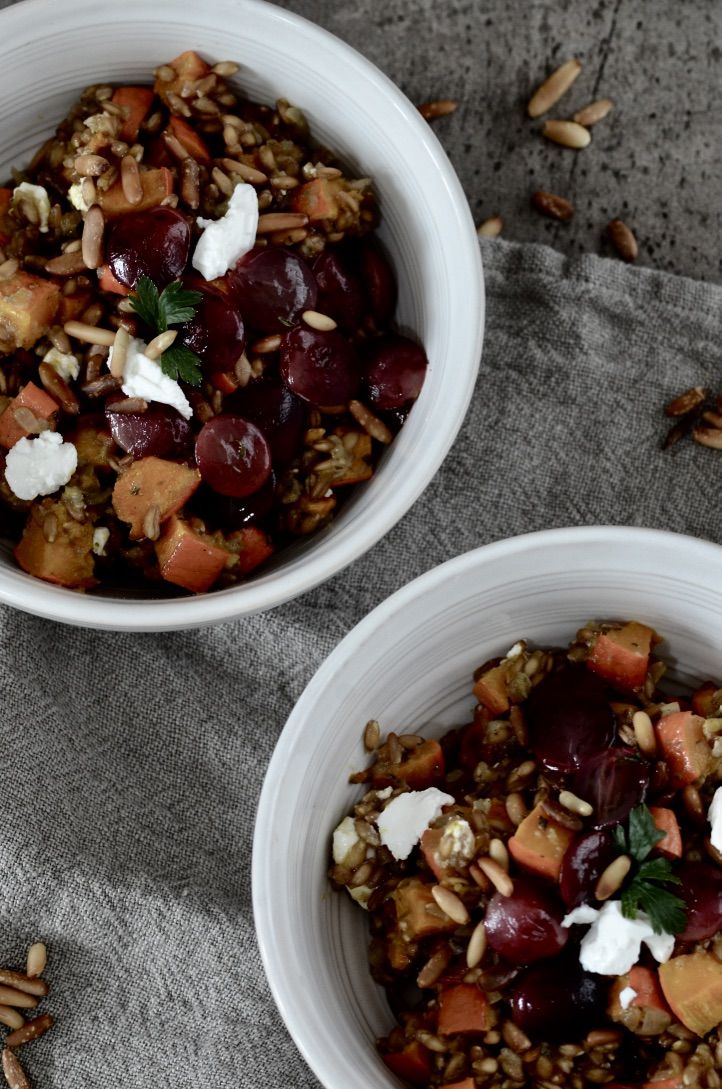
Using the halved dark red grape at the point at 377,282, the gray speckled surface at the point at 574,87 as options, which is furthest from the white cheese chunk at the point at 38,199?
the gray speckled surface at the point at 574,87

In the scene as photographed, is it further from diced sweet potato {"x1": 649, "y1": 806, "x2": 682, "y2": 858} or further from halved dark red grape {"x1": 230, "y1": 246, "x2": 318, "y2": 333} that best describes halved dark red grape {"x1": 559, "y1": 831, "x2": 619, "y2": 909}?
halved dark red grape {"x1": 230, "y1": 246, "x2": 318, "y2": 333}

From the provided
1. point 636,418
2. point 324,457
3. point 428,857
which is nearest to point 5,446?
point 324,457

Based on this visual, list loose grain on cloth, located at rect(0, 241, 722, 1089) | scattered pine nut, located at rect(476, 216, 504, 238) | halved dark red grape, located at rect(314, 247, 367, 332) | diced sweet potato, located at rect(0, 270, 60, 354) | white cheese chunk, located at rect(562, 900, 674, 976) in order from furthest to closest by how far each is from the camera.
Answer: scattered pine nut, located at rect(476, 216, 504, 238) < loose grain on cloth, located at rect(0, 241, 722, 1089) < halved dark red grape, located at rect(314, 247, 367, 332) < diced sweet potato, located at rect(0, 270, 60, 354) < white cheese chunk, located at rect(562, 900, 674, 976)

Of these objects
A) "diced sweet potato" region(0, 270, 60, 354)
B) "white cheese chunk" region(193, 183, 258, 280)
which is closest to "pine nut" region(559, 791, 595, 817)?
"white cheese chunk" region(193, 183, 258, 280)

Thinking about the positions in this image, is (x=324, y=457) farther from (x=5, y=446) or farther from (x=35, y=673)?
(x=35, y=673)

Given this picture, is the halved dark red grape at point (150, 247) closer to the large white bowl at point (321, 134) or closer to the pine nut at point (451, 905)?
the large white bowl at point (321, 134)

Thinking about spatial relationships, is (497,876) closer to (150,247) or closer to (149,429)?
(149,429)
